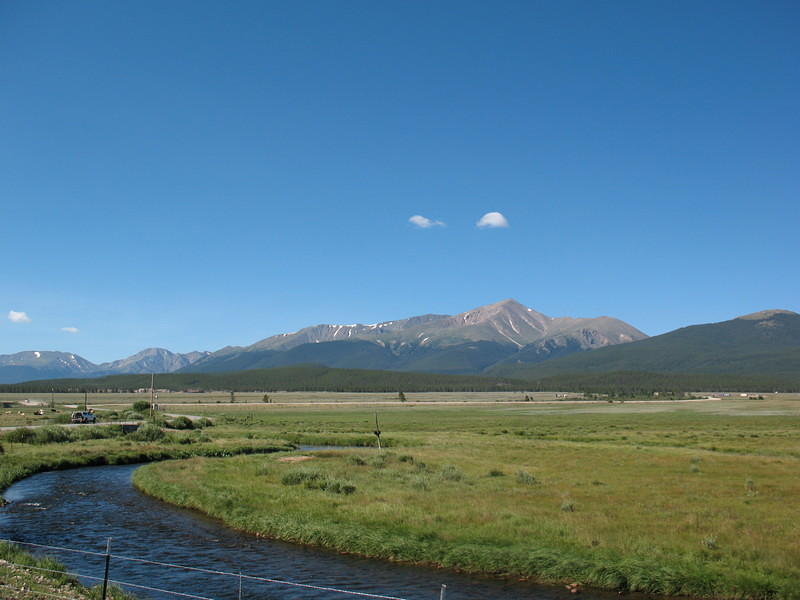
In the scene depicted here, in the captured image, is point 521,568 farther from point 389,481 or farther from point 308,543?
point 389,481

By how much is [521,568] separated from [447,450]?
3762 cm

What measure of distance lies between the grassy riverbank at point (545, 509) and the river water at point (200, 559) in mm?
1207

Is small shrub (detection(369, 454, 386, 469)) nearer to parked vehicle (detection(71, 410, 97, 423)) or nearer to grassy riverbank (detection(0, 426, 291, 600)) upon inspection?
grassy riverbank (detection(0, 426, 291, 600))

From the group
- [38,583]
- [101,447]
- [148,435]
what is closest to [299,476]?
[38,583]

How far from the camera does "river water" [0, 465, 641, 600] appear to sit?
20.5 m

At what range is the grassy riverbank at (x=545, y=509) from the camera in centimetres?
2156

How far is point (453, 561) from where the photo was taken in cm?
2339

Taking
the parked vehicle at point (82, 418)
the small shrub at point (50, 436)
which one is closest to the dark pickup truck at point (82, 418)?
the parked vehicle at point (82, 418)

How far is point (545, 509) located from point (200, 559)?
1557 centimetres

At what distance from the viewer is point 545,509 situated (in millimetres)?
29516

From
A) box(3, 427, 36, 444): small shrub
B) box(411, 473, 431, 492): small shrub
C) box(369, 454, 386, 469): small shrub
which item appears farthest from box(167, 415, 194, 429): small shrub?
box(411, 473, 431, 492): small shrub

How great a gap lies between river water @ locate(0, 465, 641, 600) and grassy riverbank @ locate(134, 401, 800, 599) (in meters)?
1.21

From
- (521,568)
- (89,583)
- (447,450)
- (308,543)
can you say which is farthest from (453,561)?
(447,450)

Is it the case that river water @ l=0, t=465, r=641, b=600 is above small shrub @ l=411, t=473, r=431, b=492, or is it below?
below
